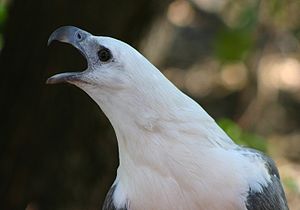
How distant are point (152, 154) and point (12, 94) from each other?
2.68 meters

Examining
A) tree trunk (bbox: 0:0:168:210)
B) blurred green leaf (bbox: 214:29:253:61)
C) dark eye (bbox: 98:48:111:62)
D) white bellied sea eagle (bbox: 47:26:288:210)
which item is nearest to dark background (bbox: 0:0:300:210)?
tree trunk (bbox: 0:0:168:210)

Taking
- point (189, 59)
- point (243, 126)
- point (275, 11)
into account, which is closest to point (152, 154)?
point (275, 11)

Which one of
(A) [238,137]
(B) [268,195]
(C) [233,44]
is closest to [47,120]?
(A) [238,137]

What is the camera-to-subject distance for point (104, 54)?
3080 mm

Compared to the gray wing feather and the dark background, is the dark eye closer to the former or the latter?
the gray wing feather

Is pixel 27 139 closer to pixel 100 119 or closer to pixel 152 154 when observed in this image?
pixel 100 119

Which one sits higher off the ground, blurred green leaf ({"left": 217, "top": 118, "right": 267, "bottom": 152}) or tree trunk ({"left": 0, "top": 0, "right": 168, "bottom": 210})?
blurred green leaf ({"left": 217, "top": 118, "right": 267, "bottom": 152})

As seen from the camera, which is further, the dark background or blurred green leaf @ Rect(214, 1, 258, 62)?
blurred green leaf @ Rect(214, 1, 258, 62)

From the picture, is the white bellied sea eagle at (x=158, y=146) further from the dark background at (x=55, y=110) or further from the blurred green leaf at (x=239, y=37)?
the blurred green leaf at (x=239, y=37)

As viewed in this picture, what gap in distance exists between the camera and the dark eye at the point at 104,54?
121 inches

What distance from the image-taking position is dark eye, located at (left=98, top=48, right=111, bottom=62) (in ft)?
10.1

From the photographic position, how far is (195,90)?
10070 millimetres

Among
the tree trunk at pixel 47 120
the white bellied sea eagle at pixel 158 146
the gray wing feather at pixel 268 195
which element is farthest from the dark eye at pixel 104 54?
the tree trunk at pixel 47 120

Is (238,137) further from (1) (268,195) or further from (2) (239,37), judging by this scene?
(2) (239,37)
